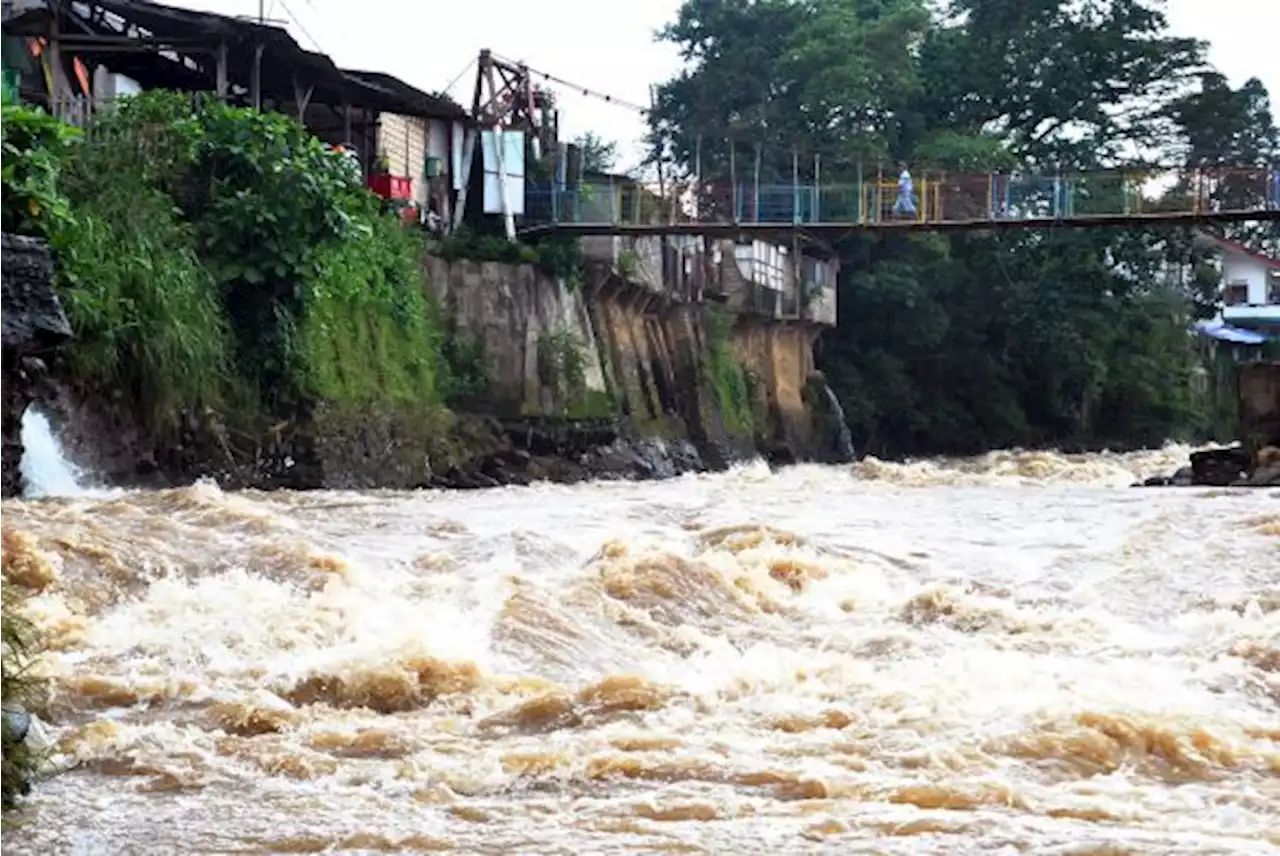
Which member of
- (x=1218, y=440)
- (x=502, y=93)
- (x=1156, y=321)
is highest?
(x=502, y=93)

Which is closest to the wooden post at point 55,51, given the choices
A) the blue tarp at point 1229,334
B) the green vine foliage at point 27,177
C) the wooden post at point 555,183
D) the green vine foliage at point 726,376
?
the green vine foliage at point 27,177

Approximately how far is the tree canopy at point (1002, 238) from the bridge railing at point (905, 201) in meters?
10.2

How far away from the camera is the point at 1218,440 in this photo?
44.2 metres

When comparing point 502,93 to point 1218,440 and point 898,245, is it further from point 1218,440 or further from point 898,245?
point 1218,440

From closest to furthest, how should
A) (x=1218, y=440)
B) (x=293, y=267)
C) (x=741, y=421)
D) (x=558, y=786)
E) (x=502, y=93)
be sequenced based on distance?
(x=558, y=786) → (x=293, y=267) → (x=502, y=93) → (x=741, y=421) → (x=1218, y=440)

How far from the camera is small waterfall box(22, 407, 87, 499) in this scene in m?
15.0

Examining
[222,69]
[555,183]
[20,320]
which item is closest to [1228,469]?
[555,183]

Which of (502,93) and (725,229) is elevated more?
(502,93)

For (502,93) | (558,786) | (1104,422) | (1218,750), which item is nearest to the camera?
(558,786)

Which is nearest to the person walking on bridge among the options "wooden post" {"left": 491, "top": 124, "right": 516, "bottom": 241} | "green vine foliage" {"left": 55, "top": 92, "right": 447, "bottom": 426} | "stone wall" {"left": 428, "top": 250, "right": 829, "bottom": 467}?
"stone wall" {"left": 428, "top": 250, "right": 829, "bottom": 467}

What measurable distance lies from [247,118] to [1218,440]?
31.2 m

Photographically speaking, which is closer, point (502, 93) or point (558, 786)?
point (558, 786)

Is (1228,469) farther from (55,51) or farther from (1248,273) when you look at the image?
(1248,273)

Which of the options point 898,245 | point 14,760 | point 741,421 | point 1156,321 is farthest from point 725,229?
point 14,760
